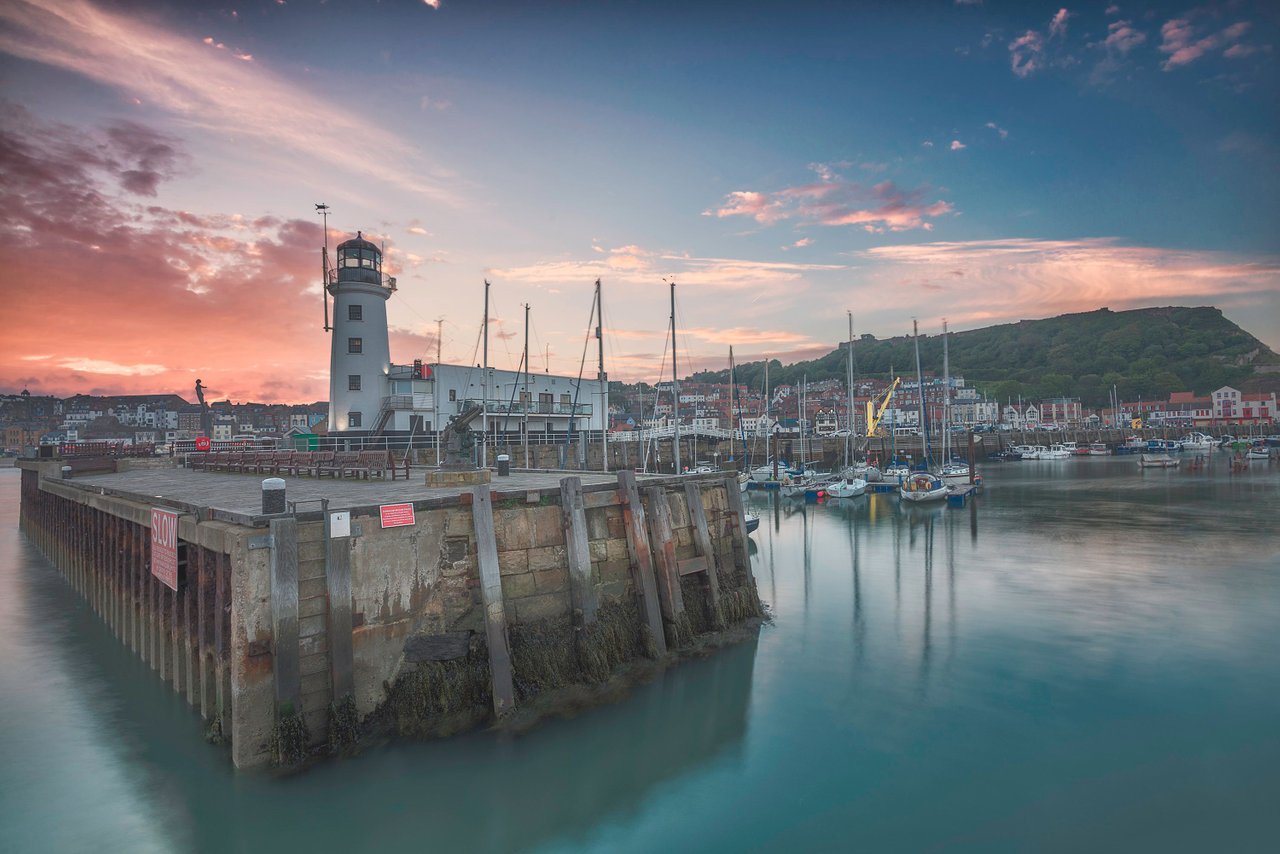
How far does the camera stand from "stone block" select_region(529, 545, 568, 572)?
12.4 metres

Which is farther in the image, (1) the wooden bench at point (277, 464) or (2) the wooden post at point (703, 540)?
(1) the wooden bench at point (277, 464)

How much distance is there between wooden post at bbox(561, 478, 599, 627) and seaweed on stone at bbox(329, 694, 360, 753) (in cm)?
417

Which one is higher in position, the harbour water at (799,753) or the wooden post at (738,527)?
the wooden post at (738,527)

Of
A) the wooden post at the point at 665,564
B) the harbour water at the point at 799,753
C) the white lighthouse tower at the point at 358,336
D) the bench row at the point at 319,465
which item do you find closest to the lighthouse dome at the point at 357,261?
the white lighthouse tower at the point at 358,336

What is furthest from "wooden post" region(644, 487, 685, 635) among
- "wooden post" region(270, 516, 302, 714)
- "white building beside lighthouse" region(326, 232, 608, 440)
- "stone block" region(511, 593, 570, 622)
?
"white building beside lighthouse" region(326, 232, 608, 440)

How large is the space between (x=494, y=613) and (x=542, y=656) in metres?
1.49

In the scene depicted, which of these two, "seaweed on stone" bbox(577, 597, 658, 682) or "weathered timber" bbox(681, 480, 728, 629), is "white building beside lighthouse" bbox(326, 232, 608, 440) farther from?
"seaweed on stone" bbox(577, 597, 658, 682)

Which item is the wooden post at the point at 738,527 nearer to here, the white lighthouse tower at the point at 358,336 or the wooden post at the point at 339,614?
the wooden post at the point at 339,614

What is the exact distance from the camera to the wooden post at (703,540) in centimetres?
1560

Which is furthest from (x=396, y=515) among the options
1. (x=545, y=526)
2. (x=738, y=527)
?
(x=738, y=527)

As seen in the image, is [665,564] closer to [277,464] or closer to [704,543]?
[704,543]

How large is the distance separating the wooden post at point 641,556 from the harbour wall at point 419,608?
32mm

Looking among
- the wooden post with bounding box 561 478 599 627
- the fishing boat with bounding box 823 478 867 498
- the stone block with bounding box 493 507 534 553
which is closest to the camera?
the stone block with bounding box 493 507 534 553

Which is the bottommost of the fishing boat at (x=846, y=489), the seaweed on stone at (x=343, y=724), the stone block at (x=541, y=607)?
the fishing boat at (x=846, y=489)
